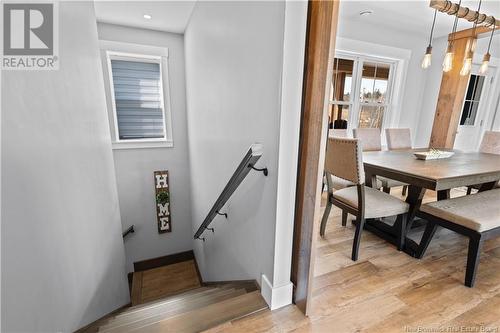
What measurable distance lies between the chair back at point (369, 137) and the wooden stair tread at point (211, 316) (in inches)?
97.6

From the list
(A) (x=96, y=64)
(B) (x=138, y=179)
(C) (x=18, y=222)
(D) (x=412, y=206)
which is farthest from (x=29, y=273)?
(B) (x=138, y=179)

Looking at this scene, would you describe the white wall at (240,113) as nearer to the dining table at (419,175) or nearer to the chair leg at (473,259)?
the dining table at (419,175)

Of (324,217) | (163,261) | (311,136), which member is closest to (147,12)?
(311,136)

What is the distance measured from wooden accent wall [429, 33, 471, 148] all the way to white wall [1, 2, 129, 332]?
4.86m

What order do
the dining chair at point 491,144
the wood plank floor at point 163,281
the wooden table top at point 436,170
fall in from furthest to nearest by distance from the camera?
1. the wood plank floor at point 163,281
2. the dining chair at point 491,144
3. the wooden table top at point 436,170

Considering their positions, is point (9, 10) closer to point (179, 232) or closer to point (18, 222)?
point (18, 222)

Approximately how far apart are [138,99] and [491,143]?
16.8 feet

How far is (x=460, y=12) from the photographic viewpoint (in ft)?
7.77

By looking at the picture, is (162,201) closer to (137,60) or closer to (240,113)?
(137,60)

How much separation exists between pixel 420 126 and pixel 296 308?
4.48 metres

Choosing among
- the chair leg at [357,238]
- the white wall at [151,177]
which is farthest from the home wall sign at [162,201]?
the chair leg at [357,238]

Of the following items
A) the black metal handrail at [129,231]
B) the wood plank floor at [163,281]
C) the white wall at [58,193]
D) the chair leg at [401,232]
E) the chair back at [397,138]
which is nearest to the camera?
the white wall at [58,193]

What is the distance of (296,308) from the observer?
1.27 m

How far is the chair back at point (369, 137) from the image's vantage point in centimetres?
301
